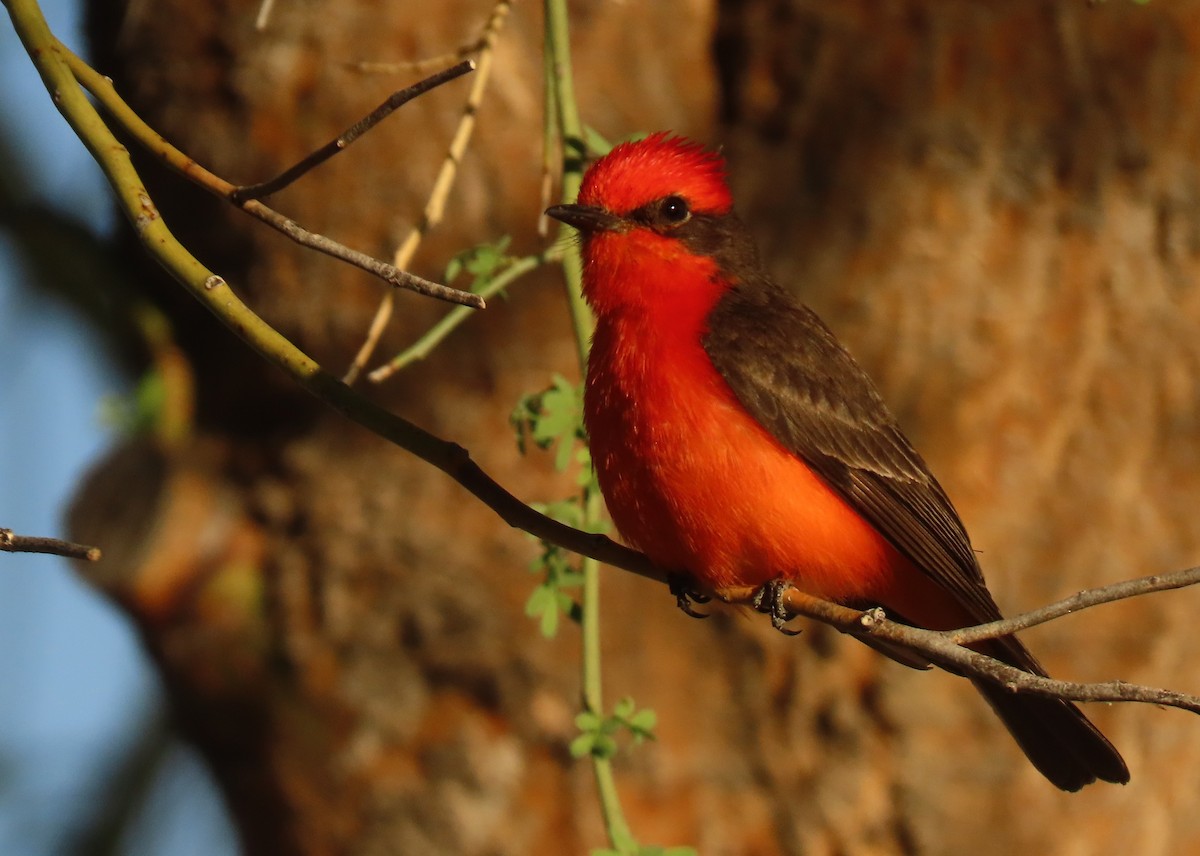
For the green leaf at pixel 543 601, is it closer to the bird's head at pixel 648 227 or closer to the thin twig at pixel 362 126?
the bird's head at pixel 648 227

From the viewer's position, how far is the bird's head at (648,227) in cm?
401

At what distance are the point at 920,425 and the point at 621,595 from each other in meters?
1.47

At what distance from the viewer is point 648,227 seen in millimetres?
4109

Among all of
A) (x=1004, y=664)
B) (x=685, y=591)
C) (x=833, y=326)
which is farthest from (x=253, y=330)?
(x=833, y=326)

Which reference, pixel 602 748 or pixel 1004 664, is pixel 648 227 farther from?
pixel 1004 664

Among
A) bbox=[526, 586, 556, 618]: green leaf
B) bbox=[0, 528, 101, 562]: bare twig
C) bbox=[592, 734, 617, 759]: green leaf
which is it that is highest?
bbox=[526, 586, 556, 618]: green leaf

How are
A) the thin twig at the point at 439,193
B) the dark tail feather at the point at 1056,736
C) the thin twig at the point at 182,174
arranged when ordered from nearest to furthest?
the thin twig at the point at 182,174
the thin twig at the point at 439,193
the dark tail feather at the point at 1056,736

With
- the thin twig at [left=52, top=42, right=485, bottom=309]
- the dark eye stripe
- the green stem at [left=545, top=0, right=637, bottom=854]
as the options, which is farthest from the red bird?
the thin twig at [left=52, top=42, right=485, bottom=309]

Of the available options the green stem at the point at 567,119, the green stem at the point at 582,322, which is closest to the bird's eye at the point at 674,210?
the green stem at the point at 582,322

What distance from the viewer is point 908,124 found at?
20.4 ft

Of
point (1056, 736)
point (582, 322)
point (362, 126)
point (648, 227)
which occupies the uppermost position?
point (648, 227)

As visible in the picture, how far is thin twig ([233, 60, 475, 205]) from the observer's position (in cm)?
232

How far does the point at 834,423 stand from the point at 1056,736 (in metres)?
1.04

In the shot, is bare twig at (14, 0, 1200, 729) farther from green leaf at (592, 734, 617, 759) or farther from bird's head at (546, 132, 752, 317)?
bird's head at (546, 132, 752, 317)
